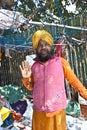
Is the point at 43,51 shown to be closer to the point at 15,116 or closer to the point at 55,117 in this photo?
the point at 55,117

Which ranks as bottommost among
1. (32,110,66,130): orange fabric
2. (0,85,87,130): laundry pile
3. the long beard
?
(0,85,87,130): laundry pile

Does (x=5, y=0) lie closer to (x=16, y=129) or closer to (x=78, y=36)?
(x=78, y=36)

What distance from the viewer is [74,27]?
5375 millimetres

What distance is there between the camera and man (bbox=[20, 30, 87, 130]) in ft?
11.2

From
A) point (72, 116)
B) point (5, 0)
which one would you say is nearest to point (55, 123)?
point (72, 116)

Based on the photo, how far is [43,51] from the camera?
344 centimetres

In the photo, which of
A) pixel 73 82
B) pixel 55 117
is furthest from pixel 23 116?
pixel 73 82

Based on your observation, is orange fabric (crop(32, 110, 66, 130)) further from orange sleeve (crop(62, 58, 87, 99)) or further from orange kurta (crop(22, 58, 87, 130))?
orange sleeve (crop(62, 58, 87, 99))

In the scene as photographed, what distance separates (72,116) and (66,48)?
1.14 metres

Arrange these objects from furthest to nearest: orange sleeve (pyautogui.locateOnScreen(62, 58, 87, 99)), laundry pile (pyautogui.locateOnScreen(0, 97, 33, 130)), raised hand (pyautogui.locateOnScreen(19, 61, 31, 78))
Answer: laundry pile (pyautogui.locateOnScreen(0, 97, 33, 130)) → raised hand (pyautogui.locateOnScreen(19, 61, 31, 78)) → orange sleeve (pyautogui.locateOnScreen(62, 58, 87, 99))

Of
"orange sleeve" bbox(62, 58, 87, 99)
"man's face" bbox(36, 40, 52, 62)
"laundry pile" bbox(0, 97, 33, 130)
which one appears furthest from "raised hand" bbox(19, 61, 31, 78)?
"laundry pile" bbox(0, 97, 33, 130)

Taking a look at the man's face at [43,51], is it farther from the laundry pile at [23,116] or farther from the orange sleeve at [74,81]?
the laundry pile at [23,116]

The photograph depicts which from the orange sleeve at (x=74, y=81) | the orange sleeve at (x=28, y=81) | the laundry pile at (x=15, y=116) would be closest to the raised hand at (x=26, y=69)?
the orange sleeve at (x=28, y=81)

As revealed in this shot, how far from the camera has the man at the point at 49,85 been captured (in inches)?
135
